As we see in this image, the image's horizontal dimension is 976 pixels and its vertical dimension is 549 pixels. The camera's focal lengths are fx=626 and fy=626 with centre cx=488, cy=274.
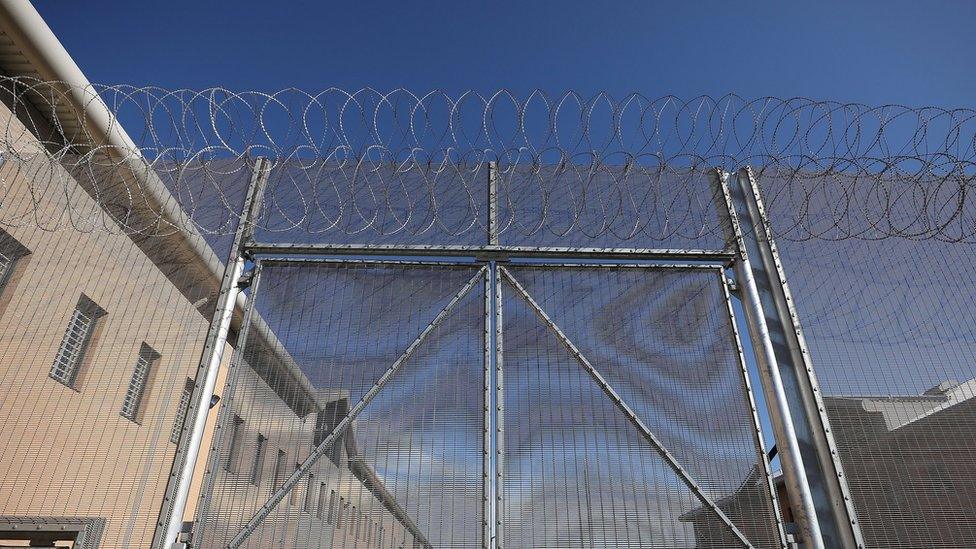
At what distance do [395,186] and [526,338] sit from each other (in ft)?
6.89

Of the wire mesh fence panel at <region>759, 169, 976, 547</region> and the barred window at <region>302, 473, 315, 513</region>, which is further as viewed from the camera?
the wire mesh fence panel at <region>759, 169, 976, 547</region>

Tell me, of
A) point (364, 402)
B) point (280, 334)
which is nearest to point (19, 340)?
point (280, 334)

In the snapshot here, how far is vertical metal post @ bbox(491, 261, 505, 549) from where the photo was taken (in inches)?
192

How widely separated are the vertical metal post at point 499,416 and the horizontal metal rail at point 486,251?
0.20m

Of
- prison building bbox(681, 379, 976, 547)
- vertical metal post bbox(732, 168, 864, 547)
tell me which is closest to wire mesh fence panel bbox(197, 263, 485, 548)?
Result: prison building bbox(681, 379, 976, 547)

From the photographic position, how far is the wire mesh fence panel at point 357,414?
16.1ft

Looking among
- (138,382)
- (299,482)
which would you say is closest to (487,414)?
(299,482)

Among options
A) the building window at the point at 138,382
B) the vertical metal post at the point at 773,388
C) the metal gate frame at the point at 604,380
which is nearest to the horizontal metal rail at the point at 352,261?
the metal gate frame at the point at 604,380

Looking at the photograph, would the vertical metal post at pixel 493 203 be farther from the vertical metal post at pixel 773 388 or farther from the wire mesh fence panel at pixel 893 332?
the wire mesh fence panel at pixel 893 332

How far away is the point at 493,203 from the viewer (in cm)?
625

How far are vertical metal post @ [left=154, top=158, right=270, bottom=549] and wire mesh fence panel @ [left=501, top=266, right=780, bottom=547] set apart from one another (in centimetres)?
252

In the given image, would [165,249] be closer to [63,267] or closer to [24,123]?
[63,267]

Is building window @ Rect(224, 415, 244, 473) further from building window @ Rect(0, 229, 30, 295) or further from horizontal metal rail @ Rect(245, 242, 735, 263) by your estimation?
building window @ Rect(0, 229, 30, 295)

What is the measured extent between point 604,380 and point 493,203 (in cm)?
204
